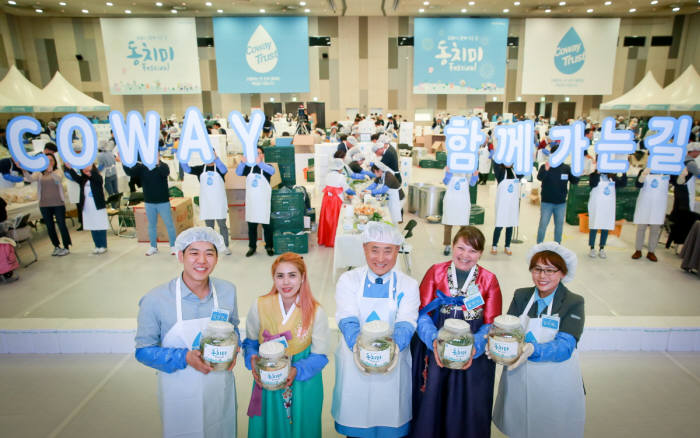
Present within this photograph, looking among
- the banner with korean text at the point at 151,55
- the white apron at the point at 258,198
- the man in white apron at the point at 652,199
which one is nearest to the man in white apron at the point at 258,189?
the white apron at the point at 258,198

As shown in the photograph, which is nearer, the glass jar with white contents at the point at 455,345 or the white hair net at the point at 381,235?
the glass jar with white contents at the point at 455,345

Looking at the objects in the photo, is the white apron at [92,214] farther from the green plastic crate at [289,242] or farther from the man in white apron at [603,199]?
the man in white apron at [603,199]

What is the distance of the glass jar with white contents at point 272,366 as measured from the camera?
1.77 meters

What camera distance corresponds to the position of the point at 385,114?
21.4 meters

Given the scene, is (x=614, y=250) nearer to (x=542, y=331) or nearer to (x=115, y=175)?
(x=542, y=331)

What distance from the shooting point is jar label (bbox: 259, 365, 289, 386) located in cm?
176

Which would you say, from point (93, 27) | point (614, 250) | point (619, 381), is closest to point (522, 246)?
point (614, 250)

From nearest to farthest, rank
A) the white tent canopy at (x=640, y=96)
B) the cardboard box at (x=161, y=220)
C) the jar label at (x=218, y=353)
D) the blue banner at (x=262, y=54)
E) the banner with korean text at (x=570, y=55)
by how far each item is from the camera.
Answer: the jar label at (x=218, y=353)
the cardboard box at (x=161, y=220)
the white tent canopy at (x=640, y=96)
the blue banner at (x=262, y=54)
the banner with korean text at (x=570, y=55)

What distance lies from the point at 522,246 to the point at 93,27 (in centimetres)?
2253

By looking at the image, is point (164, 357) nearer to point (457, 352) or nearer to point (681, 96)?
point (457, 352)

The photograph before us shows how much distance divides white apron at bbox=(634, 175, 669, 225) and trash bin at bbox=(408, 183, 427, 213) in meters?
3.91

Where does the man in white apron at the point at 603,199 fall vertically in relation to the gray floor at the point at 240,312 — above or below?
above

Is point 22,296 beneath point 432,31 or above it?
beneath

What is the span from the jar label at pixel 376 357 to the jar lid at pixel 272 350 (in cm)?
36
